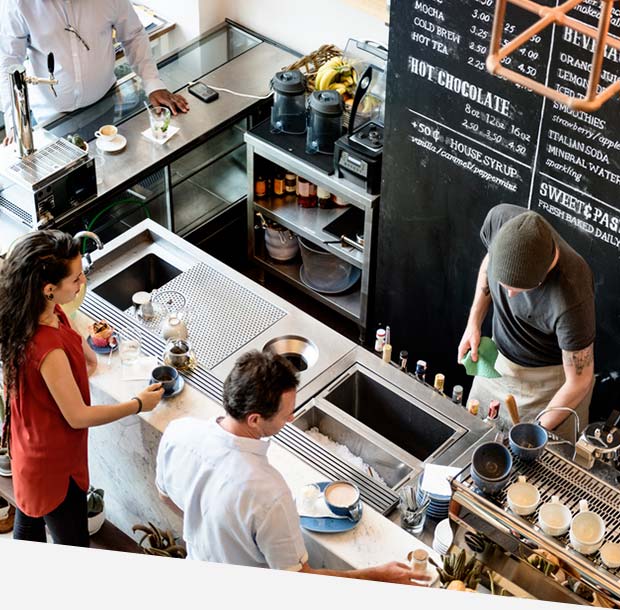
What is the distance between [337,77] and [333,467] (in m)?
2.53

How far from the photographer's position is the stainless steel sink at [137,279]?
379 centimetres

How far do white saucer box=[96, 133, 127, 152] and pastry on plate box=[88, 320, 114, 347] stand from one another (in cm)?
160

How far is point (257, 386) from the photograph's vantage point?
2.25 meters

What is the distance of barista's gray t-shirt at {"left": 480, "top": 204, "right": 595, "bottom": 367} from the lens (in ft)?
9.94

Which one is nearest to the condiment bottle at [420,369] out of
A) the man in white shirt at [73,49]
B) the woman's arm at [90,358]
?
the woman's arm at [90,358]

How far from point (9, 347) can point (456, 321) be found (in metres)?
2.40

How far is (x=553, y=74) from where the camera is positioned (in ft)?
11.2

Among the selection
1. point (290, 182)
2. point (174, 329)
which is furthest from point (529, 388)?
point (290, 182)

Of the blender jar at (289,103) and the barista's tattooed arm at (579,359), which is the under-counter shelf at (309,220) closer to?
the blender jar at (289,103)

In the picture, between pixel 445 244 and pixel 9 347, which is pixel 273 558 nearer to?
pixel 9 347

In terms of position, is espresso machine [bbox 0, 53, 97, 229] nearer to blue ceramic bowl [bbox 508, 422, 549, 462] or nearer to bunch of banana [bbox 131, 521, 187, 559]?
bunch of banana [bbox 131, 521, 187, 559]

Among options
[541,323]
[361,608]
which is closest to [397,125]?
[541,323]

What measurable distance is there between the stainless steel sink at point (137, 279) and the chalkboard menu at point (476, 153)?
114 centimetres

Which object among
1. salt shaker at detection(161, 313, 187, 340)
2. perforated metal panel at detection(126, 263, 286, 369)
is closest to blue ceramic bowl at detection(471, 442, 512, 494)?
perforated metal panel at detection(126, 263, 286, 369)
